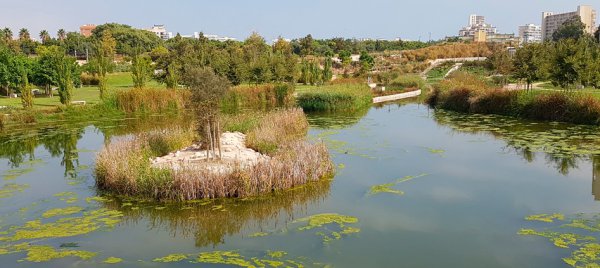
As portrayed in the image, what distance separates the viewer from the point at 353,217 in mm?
10469

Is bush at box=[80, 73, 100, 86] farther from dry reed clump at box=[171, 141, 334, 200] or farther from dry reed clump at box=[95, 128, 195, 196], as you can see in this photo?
dry reed clump at box=[171, 141, 334, 200]

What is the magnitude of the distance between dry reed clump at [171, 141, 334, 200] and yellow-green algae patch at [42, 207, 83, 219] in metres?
2.03

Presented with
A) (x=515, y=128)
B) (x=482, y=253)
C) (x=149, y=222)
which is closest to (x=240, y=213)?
(x=149, y=222)

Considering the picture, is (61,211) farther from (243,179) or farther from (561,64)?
(561,64)

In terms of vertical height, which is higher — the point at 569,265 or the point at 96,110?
the point at 96,110

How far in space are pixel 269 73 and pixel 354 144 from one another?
21409 millimetres

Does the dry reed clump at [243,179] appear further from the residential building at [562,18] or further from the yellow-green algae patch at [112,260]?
the residential building at [562,18]

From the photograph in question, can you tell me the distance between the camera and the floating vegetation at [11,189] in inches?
495

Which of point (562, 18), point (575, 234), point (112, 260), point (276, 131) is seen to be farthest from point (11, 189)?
point (562, 18)

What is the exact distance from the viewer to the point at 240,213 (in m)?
10.6

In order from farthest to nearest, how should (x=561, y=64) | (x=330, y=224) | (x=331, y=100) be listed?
(x=331, y=100) → (x=561, y=64) → (x=330, y=224)

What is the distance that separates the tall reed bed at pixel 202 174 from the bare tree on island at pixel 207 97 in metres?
1.68

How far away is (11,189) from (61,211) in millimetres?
3137

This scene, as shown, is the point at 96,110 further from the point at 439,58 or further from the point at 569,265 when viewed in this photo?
the point at 439,58
